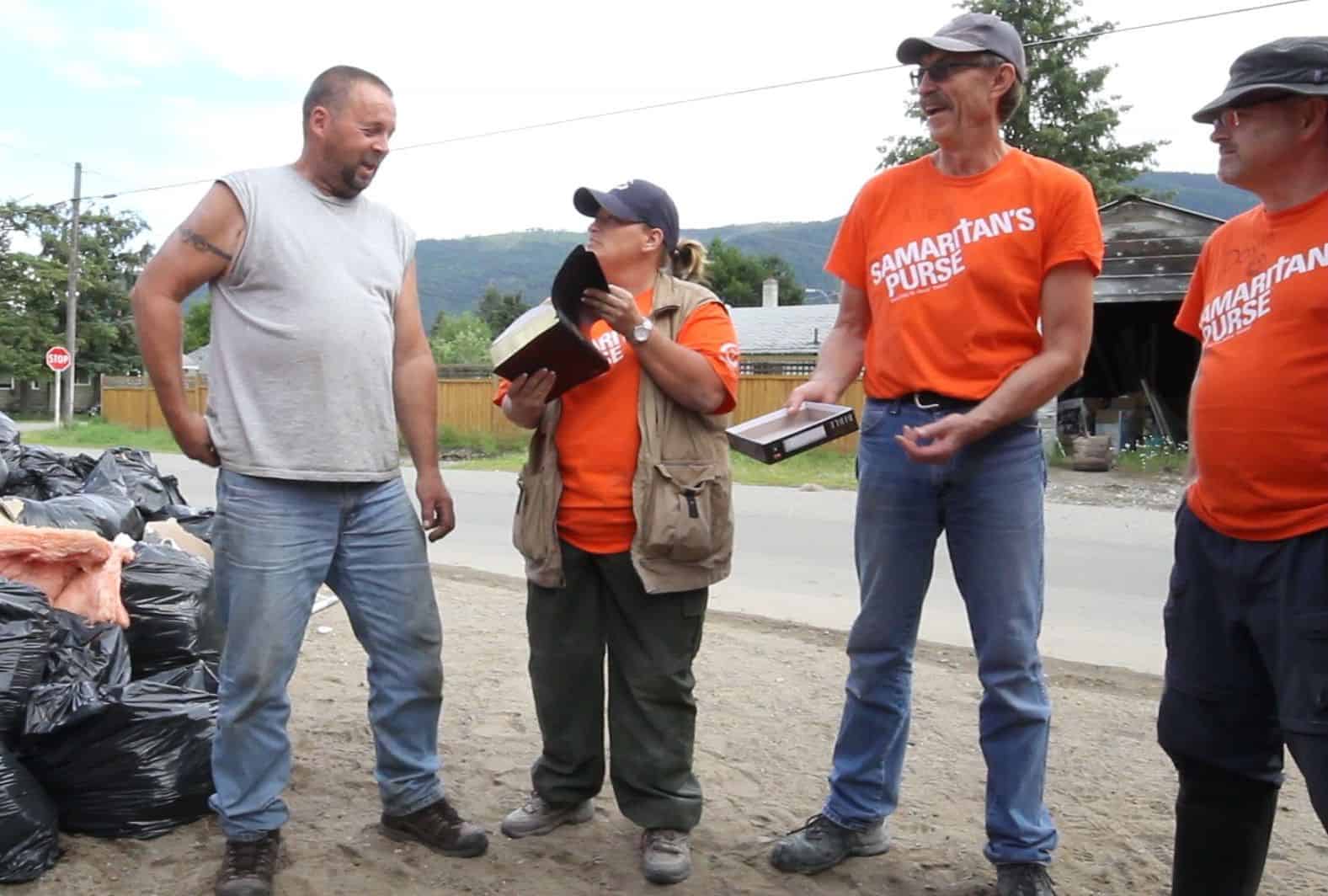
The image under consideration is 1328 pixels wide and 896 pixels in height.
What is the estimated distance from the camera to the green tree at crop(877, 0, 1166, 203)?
99.0ft

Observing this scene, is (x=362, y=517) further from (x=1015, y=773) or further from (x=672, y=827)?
(x=1015, y=773)

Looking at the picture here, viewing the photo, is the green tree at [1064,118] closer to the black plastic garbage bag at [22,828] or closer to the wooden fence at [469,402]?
the wooden fence at [469,402]

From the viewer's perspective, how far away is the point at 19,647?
128 inches

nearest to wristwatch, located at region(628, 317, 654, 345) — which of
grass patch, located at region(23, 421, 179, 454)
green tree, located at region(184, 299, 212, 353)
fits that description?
grass patch, located at region(23, 421, 179, 454)

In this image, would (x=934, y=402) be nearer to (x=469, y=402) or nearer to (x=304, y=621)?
(x=304, y=621)

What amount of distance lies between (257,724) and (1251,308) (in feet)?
8.29

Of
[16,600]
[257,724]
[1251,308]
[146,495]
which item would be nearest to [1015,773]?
[1251,308]

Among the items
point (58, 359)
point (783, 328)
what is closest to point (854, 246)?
point (58, 359)

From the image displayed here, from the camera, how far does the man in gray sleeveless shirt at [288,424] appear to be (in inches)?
117

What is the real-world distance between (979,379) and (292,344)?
5.70ft

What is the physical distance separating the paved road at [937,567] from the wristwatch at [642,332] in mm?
3461

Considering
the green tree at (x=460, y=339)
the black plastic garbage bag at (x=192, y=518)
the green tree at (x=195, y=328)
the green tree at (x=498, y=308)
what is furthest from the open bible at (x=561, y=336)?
the green tree at (x=498, y=308)

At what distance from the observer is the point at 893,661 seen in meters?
3.07

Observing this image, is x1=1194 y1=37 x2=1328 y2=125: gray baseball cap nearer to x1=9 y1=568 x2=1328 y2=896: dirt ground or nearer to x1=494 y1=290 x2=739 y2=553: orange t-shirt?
x1=494 y1=290 x2=739 y2=553: orange t-shirt
